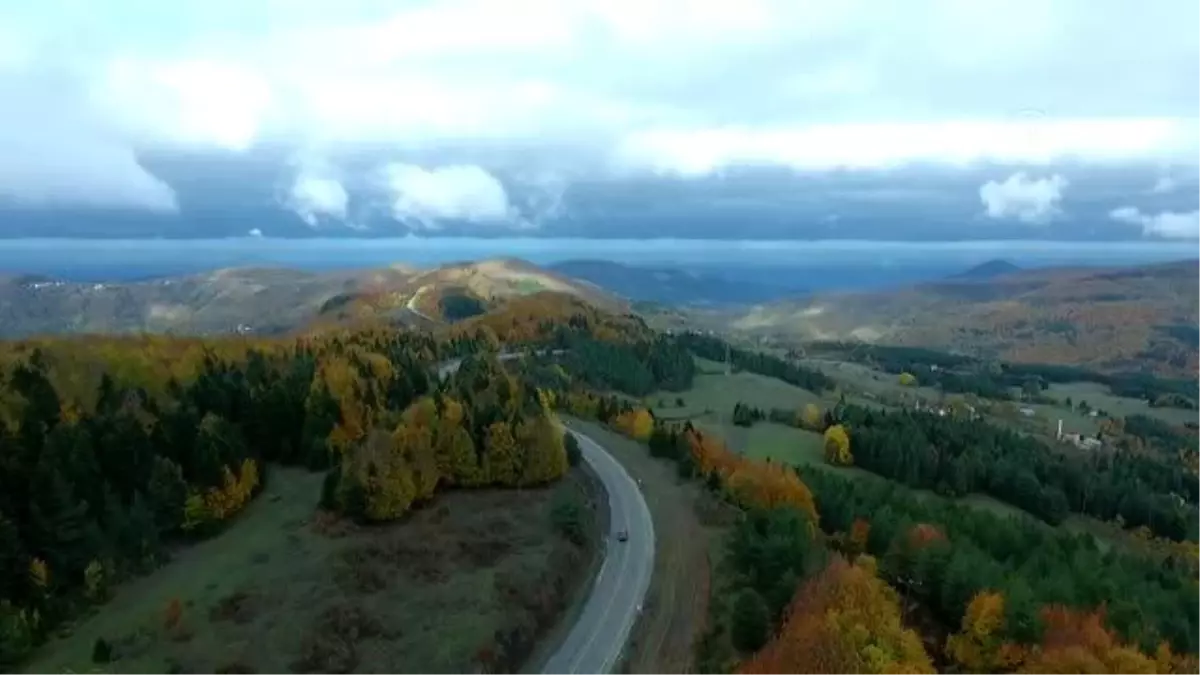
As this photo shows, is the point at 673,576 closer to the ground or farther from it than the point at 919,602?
closer to the ground

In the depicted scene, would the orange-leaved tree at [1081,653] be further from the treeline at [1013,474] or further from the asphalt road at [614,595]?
the treeline at [1013,474]

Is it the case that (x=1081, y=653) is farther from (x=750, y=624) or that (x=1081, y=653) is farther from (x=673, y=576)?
(x=673, y=576)

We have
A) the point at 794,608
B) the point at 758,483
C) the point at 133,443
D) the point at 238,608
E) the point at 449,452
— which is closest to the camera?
the point at 794,608

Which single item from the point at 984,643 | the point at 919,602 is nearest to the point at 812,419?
the point at 919,602

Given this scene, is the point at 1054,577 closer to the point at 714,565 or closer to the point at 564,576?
the point at 714,565

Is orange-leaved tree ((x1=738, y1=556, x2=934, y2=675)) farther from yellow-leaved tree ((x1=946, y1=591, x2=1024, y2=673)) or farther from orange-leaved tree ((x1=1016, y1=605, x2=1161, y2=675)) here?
orange-leaved tree ((x1=1016, y1=605, x2=1161, y2=675))

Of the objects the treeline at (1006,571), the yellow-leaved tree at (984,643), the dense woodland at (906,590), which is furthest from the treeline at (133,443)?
the yellow-leaved tree at (984,643)
